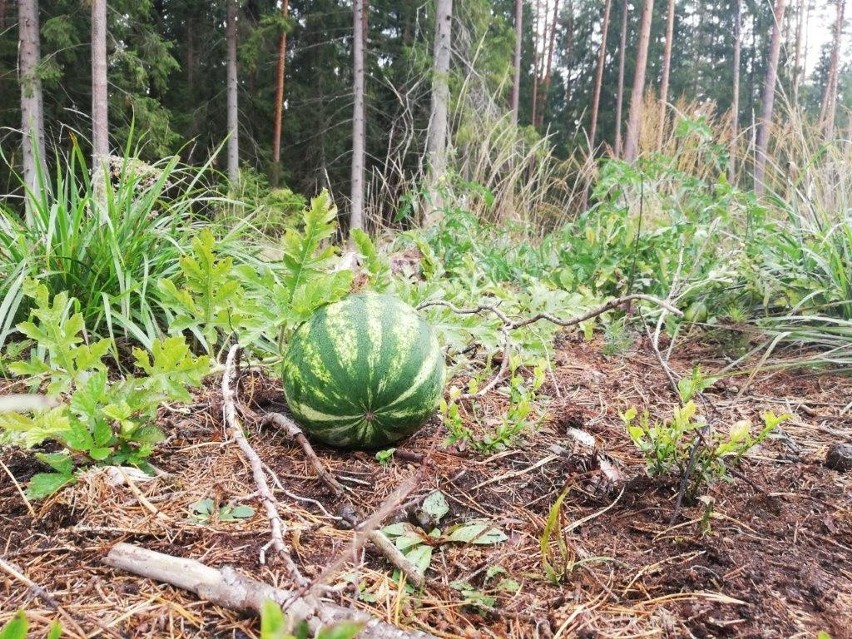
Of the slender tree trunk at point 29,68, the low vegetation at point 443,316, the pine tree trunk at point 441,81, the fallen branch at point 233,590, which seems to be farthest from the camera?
the pine tree trunk at point 441,81

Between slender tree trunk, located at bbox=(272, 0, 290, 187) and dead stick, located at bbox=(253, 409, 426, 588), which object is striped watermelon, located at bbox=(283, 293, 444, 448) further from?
slender tree trunk, located at bbox=(272, 0, 290, 187)

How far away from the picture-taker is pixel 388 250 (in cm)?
475

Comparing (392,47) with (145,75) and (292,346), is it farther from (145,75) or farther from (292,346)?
(292,346)

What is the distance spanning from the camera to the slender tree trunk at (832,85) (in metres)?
5.06

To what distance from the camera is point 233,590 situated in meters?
0.95

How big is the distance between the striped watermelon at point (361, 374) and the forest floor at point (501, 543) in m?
0.11

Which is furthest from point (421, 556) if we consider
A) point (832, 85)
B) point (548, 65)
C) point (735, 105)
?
point (548, 65)

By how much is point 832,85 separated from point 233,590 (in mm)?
10761

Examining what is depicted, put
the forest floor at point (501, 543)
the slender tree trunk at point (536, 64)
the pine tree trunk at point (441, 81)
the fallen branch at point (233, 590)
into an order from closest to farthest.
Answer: the fallen branch at point (233, 590), the forest floor at point (501, 543), the pine tree trunk at point (441, 81), the slender tree trunk at point (536, 64)

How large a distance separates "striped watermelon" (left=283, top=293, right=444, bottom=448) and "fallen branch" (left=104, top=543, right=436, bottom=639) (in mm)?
560

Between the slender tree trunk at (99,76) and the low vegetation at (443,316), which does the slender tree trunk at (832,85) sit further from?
the slender tree trunk at (99,76)

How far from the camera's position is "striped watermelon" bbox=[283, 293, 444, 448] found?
1.50 m

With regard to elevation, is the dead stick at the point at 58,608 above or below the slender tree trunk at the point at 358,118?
below

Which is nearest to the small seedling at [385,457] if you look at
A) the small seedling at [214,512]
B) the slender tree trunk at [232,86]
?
the small seedling at [214,512]
